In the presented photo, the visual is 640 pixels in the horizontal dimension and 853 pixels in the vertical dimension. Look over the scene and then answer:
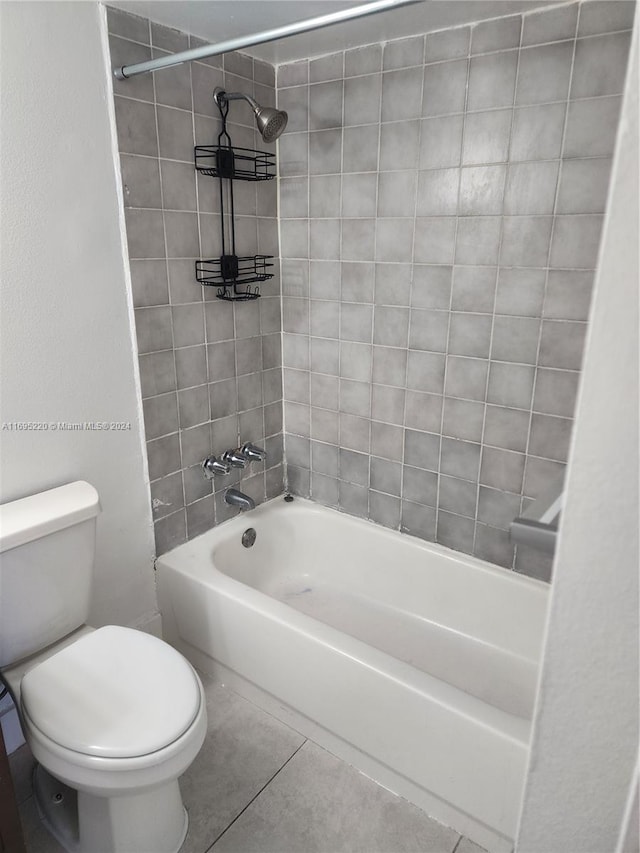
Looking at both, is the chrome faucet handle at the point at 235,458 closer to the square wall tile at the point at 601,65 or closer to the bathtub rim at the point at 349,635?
the bathtub rim at the point at 349,635

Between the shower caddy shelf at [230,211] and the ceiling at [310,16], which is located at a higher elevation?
the ceiling at [310,16]

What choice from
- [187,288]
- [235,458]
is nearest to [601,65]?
[187,288]

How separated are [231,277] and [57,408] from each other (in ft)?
2.48

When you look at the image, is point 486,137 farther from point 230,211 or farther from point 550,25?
point 230,211

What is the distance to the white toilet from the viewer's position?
1.30 meters

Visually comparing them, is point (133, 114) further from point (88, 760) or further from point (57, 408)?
point (88, 760)

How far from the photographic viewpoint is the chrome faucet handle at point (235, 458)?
223 cm

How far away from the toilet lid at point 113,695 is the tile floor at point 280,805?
1.47 ft

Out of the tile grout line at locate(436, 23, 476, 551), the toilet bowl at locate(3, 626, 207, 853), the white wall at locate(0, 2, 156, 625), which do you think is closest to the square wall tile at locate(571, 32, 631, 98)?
the tile grout line at locate(436, 23, 476, 551)

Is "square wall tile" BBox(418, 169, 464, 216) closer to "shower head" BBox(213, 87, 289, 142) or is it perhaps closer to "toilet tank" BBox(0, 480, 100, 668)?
"shower head" BBox(213, 87, 289, 142)

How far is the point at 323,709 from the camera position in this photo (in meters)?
1.73

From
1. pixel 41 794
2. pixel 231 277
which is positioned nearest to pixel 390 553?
pixel 231 277

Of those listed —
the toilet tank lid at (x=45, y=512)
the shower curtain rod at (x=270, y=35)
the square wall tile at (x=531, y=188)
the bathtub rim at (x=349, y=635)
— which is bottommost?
the bathtub rim at (x=349, y=635)

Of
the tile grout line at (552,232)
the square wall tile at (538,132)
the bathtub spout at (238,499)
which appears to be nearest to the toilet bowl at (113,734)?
the bathtub spout at (238,499)
